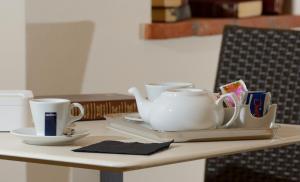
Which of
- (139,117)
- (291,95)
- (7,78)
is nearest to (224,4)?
(291,95)

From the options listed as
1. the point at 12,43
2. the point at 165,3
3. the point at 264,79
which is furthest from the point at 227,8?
the point at 12,43

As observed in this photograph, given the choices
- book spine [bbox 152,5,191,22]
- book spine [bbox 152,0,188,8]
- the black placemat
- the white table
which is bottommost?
the white table

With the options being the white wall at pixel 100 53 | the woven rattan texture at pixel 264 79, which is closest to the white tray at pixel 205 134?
the woven rattan texture at pixel 264 79

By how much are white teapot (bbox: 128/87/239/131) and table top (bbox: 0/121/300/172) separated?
44 mm

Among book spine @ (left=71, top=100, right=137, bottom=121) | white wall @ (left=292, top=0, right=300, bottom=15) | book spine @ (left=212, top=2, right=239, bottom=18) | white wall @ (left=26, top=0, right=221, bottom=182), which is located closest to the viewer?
book spine @ (left=71, top=100, right=137, bottom=121)

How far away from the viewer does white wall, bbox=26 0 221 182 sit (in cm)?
222

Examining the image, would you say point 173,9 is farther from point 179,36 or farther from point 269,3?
point 269,3

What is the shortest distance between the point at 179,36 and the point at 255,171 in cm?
74

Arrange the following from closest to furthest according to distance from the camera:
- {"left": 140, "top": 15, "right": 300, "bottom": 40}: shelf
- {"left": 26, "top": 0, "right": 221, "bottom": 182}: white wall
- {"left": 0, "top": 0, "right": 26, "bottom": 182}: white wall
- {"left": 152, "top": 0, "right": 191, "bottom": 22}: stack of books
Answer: {"left": 0, "top": 0, "right": 26, "bottom": 182}: white wall < {"left": 26, "top": 0, "right": 221, "bottom": 182}: white wall < {"left": 140, "top": 15, "right": 300, "bottom": 40}: shelf < {"left": 152, "top": 0, "right": 191, "bottom": 22}: stack of books

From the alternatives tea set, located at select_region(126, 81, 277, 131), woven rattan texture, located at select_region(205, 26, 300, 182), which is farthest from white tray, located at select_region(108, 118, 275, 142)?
woven rattan texture, located at select_region(205, 26, 300, 182)

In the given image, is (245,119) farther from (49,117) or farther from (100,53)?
(100,53)

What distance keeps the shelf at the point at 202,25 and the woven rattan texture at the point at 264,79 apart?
44 centimetres

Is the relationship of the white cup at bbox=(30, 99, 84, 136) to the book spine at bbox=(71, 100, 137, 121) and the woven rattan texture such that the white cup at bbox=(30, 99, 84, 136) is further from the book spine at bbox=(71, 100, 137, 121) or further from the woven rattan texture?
the woven rattan texture

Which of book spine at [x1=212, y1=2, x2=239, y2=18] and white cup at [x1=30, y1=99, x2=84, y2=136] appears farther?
book spine at [x1=212, y1=2, x2=239, y2=18]
